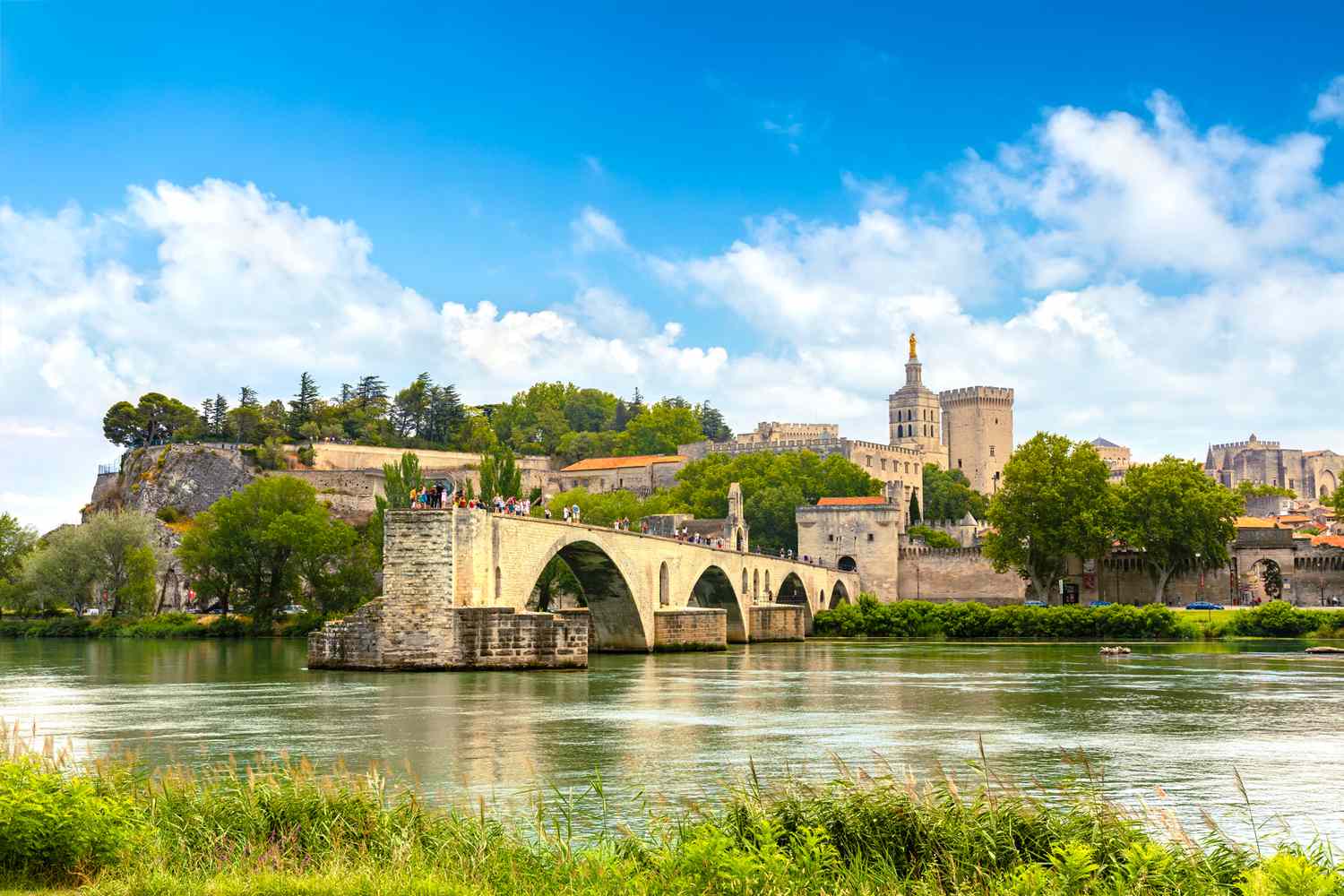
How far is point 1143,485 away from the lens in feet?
226

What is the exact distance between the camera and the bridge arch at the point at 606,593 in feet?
135

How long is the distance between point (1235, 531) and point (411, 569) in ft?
163

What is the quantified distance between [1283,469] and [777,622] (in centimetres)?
10588

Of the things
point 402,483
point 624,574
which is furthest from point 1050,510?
point 624,574

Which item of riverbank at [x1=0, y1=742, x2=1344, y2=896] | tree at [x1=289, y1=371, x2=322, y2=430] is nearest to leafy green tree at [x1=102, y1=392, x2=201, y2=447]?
tree at [x1=289, y1=371, x2=322, y2=430]

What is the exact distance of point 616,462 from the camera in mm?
114688

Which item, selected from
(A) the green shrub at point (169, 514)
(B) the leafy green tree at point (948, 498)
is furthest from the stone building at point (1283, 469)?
(A) the green shrub at point (169, 514)

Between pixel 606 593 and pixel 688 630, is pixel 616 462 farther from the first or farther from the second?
pixel 606 593

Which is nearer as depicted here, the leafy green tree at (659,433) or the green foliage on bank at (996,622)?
the green foliage on bank at (996,622)

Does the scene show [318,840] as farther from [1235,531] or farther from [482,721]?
[1235,531]

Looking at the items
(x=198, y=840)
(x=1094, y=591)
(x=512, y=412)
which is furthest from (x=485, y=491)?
(x=512, y=412)

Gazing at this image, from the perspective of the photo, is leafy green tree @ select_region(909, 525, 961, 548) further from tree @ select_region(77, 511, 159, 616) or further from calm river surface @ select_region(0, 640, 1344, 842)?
calm river surface @ select_region(0, 640, 1344, 842)

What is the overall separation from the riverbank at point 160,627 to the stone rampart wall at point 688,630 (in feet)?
53.7

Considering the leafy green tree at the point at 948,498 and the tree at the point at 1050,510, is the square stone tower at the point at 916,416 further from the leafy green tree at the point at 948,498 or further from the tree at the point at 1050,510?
the tree at the point at 1050,510
